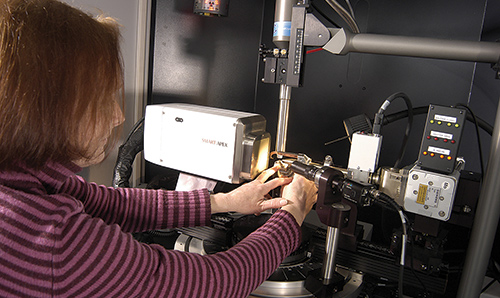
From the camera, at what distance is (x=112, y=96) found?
28.2 inches

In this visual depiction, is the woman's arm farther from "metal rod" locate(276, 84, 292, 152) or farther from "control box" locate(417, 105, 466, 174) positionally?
"control box" locate(417, 105, 466, 174)

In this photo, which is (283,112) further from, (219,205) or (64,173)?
(64,173)

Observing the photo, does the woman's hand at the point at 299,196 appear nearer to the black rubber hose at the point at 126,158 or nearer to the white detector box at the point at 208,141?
the white detector box at the point at 208,141

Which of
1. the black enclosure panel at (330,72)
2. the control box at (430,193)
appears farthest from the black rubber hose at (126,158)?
the control box at (430,193)

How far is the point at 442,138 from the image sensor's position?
0.83 metres

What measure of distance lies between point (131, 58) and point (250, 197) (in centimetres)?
102

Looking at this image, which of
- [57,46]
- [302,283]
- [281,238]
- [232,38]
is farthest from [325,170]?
[232,38]

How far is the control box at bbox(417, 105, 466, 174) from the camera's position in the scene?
82 centimetres

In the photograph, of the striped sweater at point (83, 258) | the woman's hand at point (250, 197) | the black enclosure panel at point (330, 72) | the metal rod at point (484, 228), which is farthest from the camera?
the black enclosure panel at point (330, 72)

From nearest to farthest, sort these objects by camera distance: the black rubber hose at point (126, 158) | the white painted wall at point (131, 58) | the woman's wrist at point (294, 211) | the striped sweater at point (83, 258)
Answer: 1. the striped sweater at point (83, 258)
2. the woman's wrist at point (294, 211)
3. the black rubber hose at point (126, 158)
4. the white painted wall at point (131, 58)

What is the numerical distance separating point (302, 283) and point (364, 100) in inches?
31.5

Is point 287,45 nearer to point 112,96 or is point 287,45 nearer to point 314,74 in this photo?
point 112,96

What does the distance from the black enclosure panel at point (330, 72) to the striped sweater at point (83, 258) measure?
1.92ft

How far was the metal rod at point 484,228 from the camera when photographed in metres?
0.81
